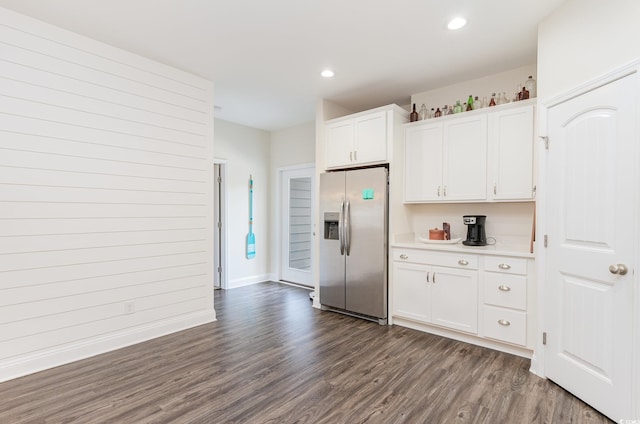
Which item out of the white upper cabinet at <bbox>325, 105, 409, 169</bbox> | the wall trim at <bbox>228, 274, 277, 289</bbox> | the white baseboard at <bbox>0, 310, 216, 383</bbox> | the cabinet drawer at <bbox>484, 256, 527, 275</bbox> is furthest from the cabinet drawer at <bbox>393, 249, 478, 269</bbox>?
the wall trim at <bbox>228, 274, 277, 289</bbox>

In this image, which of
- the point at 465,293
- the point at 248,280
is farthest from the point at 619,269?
the point at 248,280

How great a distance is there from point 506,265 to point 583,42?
1.82 meters

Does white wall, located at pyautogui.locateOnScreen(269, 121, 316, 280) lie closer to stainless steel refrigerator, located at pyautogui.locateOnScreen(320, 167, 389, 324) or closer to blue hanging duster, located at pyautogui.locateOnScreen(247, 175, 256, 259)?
blue hanging duster, located at pyautogui.locateOnScreen(247, 175, 256, 259)

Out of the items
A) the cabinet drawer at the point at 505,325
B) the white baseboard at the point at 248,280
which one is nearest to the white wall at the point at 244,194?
the white baseboard at the point at 248,280

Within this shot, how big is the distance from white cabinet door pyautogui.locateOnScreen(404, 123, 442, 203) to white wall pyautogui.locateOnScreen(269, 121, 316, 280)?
206 centimetres

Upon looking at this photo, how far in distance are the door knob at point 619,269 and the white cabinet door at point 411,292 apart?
1660 millimetres

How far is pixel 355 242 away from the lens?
3955mm

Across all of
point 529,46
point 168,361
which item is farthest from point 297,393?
point 529,46

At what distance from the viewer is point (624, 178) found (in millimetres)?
1924

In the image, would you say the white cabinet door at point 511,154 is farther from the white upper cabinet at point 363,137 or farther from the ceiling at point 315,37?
the white upper cabinet at point 363,137

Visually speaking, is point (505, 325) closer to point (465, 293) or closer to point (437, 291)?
point (465, 293)

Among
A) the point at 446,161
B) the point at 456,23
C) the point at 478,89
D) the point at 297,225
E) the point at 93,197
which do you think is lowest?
the point at 297,225

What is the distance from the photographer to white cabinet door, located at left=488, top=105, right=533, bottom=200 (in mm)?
3072

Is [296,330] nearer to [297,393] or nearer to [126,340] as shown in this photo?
[297,393]
